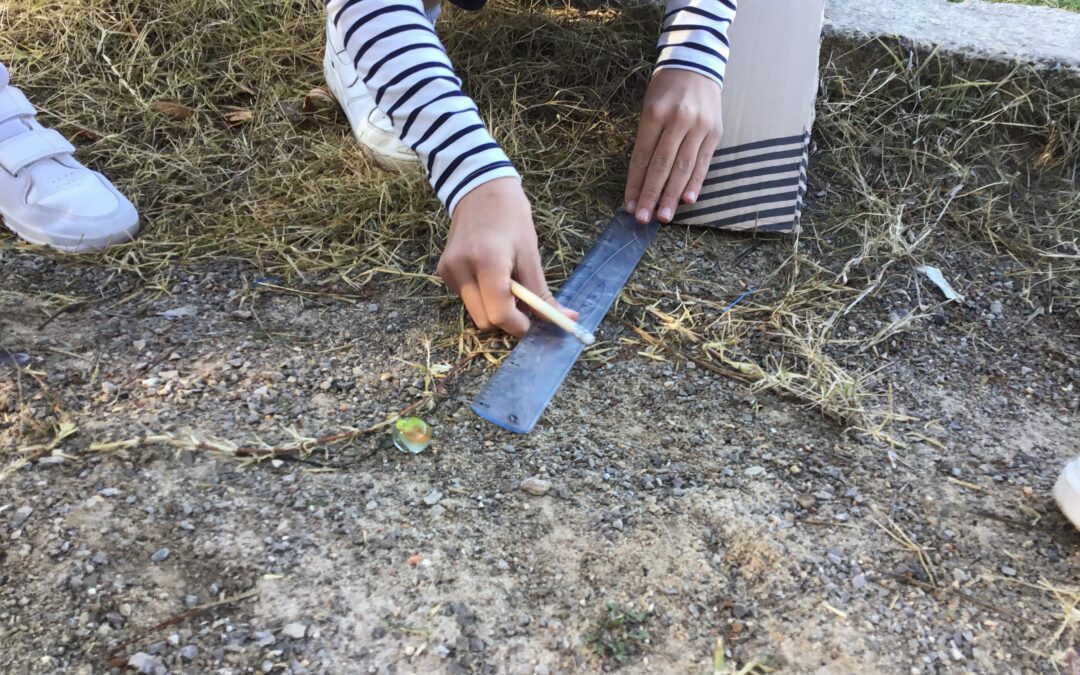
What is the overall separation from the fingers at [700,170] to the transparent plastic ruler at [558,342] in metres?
0.09

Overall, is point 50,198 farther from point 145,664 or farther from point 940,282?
point 940,282

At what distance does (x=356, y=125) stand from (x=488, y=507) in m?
0.97

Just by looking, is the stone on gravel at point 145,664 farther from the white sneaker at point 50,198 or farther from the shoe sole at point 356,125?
the shoe sole at point 356,125

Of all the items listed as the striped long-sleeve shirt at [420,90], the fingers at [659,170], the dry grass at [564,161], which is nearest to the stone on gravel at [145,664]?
the dry grass at [564,161]

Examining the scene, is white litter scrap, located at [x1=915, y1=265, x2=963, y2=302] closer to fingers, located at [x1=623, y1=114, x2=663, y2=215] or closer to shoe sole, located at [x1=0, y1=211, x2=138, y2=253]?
fingers, located at [x1=623, y1=114, x2=663, y2=215]

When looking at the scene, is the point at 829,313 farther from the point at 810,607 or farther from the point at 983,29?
the point at 983,29

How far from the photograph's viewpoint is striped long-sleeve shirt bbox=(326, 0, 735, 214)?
1.22 m

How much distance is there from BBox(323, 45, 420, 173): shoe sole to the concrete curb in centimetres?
100

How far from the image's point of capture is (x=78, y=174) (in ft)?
5.07

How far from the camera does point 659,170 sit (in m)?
1.49

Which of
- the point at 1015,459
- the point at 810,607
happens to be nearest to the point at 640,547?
the point at 810,607

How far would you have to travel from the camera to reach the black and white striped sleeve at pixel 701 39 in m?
1.48

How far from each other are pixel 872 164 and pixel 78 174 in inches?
62.0

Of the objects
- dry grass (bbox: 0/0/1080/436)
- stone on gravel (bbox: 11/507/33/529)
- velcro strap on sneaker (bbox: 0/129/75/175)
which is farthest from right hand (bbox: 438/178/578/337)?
velcro strap on sneaker (bbox: 0/129/75/175)
